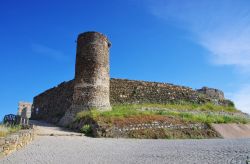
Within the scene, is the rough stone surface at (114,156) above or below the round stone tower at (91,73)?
below

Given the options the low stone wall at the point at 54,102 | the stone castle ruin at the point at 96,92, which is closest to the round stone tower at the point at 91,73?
the stone castle ruin at the point at 96,92

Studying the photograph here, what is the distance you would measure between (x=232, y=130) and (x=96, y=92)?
9616 millimetres

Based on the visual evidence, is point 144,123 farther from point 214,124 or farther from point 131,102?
point 131,102

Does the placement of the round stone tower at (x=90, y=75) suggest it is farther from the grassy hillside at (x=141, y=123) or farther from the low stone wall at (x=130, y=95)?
the low stone wall at (x=130, y=95)

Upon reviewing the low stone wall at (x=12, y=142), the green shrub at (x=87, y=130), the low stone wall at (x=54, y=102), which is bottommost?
the low stone wall at (x=12, y=142)

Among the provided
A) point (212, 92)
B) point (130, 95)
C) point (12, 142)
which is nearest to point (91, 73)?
point (130, 95)

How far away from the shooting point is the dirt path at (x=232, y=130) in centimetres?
1965

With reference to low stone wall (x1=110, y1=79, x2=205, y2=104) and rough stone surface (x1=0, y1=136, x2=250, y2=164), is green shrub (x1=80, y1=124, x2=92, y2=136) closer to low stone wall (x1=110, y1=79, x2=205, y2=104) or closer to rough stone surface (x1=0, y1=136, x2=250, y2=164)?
rough stone surface (x1=0, y1=136, x2=250, y2=164)

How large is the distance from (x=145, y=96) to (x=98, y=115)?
A: 9522 mm

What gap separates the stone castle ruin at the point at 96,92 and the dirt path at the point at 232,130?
7952mm

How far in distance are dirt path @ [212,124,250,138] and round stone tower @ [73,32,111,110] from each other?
26.1ft

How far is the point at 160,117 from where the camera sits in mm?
20266

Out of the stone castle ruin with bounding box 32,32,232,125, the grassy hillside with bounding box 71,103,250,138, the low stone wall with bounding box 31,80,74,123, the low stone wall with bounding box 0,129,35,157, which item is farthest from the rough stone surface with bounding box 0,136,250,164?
the low stone wall with bounding box 31,80,74,123

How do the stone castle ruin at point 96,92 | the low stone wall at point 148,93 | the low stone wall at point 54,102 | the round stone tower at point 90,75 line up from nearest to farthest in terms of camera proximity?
the round stone tower at point 90,75
the stone castle ruin at point 96,92
the low stone wall at point 148,93
the low stone wall at point 54,102
